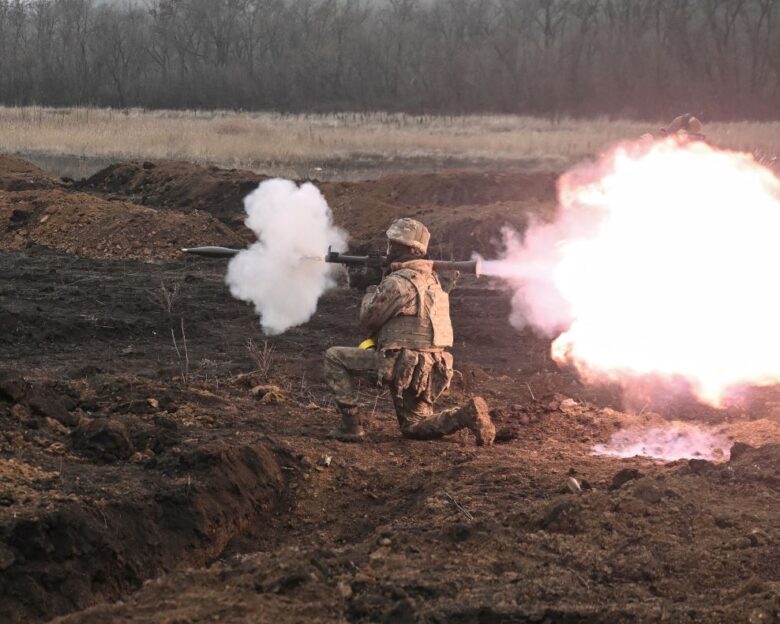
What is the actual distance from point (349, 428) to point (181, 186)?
19.3 m

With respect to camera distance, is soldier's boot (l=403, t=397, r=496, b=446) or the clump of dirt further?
soldier's boot (l=403, t=397, r=496, b=446)

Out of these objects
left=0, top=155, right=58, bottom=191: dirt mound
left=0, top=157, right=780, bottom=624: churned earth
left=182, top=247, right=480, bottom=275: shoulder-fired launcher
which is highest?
left=0, top=155, right=58, bottom=191: dirt mound

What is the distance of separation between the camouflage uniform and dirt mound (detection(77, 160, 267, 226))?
1512 centimetres

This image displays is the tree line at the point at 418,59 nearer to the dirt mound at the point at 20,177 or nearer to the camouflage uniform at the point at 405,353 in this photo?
the dirt mound at the point at 20,177

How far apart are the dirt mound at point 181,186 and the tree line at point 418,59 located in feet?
99.6

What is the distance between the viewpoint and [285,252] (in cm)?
1008

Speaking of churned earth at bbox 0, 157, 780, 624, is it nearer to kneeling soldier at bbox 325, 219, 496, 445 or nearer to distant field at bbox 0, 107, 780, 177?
kneeling soldier at bbox 325, 219, 496, 445

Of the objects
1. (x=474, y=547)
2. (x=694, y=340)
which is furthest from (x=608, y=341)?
(x=474, y=547)

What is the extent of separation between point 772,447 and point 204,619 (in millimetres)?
4639

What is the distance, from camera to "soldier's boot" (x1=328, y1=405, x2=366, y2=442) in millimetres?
8656

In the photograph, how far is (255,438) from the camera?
813 cm

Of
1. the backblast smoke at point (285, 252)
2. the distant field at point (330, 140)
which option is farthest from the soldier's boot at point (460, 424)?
the distant field at point (330, 140)

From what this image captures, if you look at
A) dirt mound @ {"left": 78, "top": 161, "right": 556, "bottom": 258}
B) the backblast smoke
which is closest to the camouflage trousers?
the backblast smoke

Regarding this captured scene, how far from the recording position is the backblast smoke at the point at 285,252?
10047 mm
